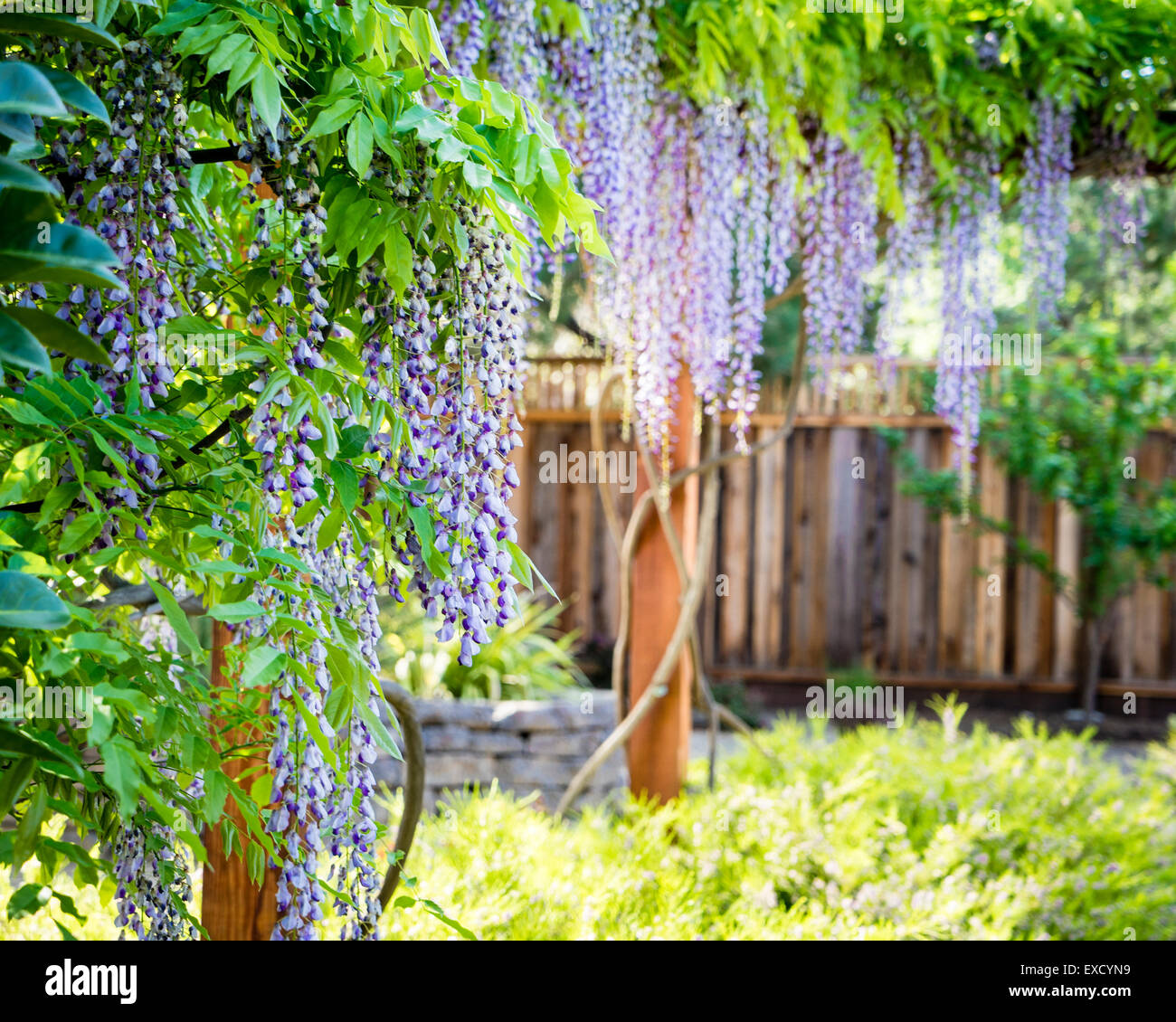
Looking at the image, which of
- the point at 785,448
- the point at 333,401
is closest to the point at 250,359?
the point at 333,401

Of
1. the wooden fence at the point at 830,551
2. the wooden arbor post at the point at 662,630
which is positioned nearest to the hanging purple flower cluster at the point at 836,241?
the wooden arbor post at the point at 662,630

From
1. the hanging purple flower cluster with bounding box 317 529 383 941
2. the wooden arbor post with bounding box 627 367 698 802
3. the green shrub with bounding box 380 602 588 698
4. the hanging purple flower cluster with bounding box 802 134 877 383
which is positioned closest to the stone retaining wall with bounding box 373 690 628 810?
the green shrub with bounding box 380 602 588 698

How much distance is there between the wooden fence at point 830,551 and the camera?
6.36 meters

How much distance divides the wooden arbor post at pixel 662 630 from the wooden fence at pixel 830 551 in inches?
115

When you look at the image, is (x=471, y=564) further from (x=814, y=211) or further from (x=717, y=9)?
(x=814, y=211)

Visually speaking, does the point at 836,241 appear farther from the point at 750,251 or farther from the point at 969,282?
the point at 969,282

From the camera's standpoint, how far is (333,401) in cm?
121

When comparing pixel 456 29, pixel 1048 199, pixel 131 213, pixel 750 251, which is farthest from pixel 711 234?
pixel 131 213

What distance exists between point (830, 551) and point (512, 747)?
3.28m

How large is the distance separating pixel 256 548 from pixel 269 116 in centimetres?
42

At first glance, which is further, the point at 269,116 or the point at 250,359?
the point at 250,359

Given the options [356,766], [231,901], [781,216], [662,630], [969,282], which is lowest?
[231,901]

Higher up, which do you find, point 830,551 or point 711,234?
point 711,234

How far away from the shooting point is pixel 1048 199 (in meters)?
3.43
